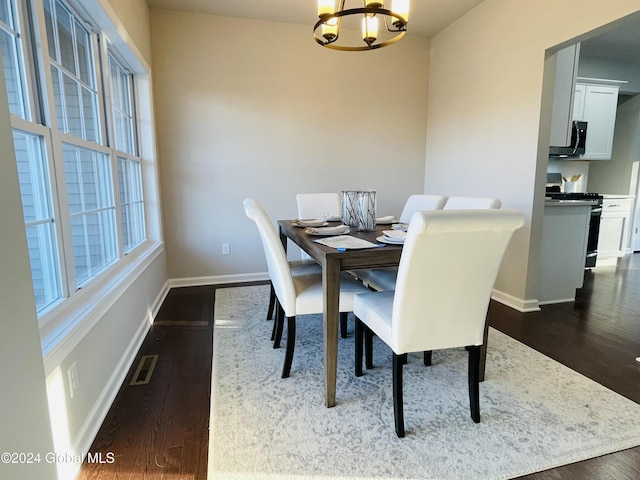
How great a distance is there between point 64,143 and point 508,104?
326 centimetres

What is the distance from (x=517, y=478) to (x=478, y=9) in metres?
3.76

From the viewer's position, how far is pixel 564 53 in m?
3.02

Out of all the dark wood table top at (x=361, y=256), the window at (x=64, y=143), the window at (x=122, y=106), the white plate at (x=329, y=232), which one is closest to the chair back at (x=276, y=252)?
the dark wood table top at (x=361, y=256)

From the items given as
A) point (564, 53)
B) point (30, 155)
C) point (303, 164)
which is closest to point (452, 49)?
point (564, 53)

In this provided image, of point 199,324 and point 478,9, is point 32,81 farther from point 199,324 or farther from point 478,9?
point 478,9

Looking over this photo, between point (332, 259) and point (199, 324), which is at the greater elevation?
point (332, 259)

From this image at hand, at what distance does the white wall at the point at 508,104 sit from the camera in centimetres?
272

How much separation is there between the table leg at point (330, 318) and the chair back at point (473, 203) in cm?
108

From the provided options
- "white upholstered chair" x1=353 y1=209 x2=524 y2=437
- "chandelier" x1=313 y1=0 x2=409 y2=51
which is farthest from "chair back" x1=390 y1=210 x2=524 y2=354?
"chandelier" x1=313 y1=0 x2=409 y2=51

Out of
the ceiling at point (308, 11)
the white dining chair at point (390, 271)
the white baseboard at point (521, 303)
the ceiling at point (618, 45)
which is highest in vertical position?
the ceiling at point (308, 11)

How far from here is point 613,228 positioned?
4906 millimetres

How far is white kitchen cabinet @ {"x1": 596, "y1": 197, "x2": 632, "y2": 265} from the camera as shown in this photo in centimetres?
482

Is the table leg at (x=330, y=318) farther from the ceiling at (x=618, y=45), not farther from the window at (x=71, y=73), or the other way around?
the ceiling at (x=618, y=45)

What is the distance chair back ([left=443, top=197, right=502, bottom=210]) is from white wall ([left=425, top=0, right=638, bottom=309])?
0.90 m
